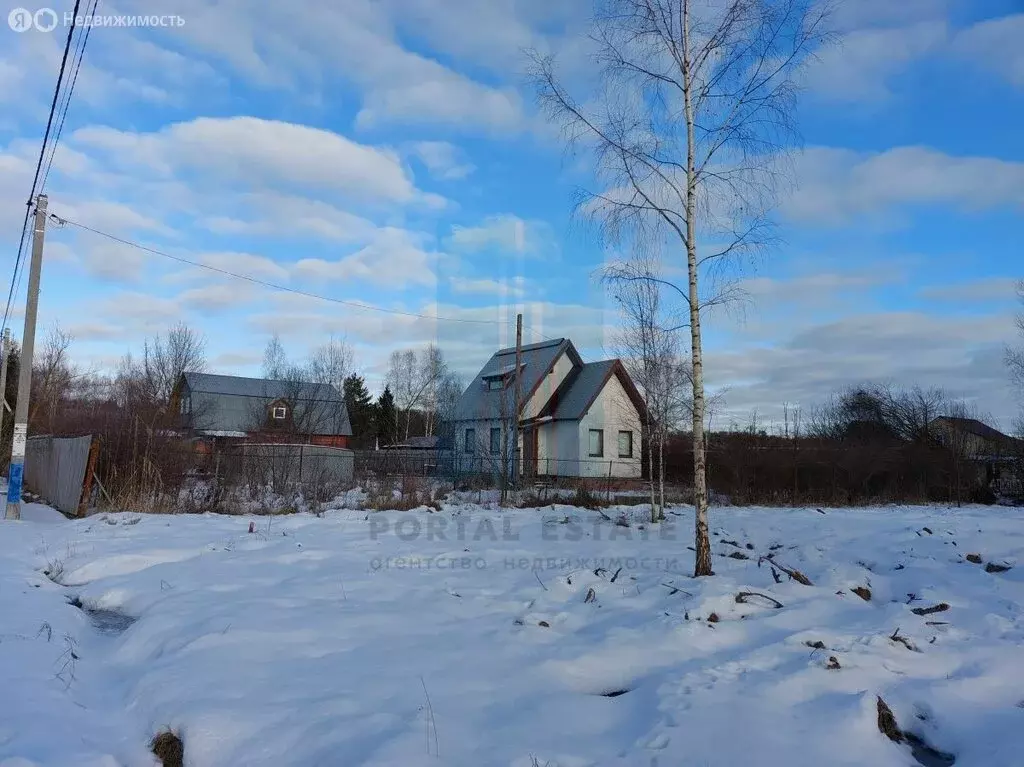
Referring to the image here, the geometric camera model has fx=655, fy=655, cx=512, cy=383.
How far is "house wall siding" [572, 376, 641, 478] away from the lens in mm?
27328

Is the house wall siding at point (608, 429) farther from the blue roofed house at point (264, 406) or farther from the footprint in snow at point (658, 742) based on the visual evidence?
the footprint in snow at point (658, 742)

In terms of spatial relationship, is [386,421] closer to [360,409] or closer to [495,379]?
[360,409]

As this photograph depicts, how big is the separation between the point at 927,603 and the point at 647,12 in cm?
674

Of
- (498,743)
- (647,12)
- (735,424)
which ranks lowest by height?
(498,743)

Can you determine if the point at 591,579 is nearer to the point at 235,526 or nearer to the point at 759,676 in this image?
the point at 759,676

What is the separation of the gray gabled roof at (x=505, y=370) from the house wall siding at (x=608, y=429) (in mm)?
2441


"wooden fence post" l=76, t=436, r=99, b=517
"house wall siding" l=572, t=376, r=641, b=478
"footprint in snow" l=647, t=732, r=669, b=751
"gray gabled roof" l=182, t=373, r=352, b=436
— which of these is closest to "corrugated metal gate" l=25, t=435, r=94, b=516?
"wooden fence post" l=76, t=436, r=99, b=517

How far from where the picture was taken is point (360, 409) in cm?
5306

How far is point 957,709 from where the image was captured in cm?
392

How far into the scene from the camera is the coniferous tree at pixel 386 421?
53562mm

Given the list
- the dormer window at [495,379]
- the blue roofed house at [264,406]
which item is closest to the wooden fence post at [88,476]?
the dormer window at [495,379]

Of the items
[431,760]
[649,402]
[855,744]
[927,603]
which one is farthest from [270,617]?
[649,402]

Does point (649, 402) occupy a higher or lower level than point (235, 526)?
higher

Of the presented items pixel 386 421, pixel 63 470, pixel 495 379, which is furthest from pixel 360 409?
pixel 63 470
